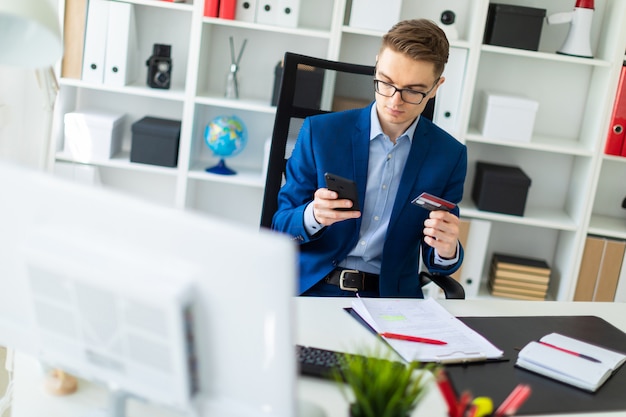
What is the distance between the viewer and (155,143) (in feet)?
11.5

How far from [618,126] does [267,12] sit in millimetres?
1544

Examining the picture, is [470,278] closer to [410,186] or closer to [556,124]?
[556,124]

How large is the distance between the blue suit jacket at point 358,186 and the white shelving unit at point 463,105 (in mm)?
1278

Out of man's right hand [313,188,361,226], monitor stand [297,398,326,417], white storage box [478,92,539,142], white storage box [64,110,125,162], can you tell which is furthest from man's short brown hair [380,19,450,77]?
white storage box [64,110,125,162]

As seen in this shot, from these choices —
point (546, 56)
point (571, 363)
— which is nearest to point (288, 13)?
point (546, 56)

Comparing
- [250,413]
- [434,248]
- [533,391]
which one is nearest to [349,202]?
[434,248]

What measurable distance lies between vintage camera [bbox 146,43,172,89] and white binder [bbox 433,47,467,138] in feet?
3.80

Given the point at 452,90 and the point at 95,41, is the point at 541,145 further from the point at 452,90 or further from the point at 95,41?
A: the point at 95,41

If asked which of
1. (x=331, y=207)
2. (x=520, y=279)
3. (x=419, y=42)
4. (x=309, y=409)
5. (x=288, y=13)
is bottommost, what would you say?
(x=520, y=279)

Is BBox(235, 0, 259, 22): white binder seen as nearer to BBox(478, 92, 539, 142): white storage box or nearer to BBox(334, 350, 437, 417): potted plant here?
BBox(478, 92, 539, 142): white storage box

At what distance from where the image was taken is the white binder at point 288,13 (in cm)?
338

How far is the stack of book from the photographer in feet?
11.9

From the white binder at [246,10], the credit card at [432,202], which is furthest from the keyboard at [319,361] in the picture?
the white binder at [246,10]

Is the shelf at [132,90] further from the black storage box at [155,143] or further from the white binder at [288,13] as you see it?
the white binder at [288,13]
